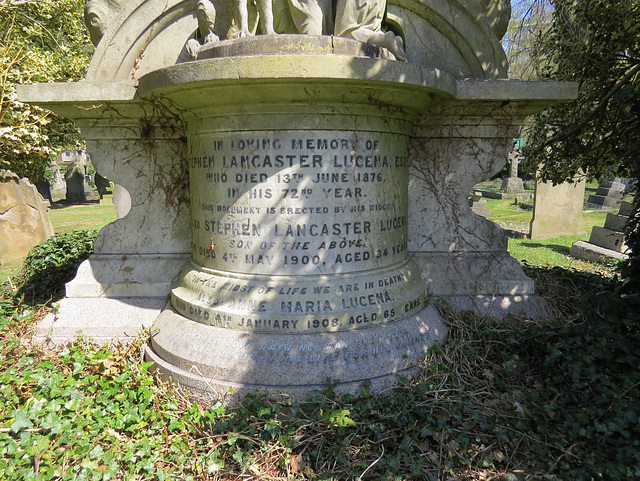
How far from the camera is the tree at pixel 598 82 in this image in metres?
3.99

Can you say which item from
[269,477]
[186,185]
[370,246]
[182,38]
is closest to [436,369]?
[370,246]

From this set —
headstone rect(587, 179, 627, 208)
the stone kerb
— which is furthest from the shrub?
headstone rect(587, 179, 627, 208)

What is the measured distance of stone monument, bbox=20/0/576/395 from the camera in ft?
9.27

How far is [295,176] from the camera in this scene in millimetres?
3000

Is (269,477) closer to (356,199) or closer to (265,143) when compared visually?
(356,199)

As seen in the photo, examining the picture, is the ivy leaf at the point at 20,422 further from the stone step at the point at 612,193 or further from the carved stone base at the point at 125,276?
the stone step at the point at 612,193

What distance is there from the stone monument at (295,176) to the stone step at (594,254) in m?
4.50

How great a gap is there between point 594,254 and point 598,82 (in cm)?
397

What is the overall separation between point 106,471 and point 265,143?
2.16m

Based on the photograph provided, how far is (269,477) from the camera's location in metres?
2.22

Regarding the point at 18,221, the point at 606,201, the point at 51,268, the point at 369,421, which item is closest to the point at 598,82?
the point at 369,421

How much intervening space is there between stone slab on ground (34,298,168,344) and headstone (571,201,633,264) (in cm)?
709

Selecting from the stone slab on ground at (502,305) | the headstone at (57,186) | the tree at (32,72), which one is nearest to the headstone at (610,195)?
the stone slab on ground at (502,305)

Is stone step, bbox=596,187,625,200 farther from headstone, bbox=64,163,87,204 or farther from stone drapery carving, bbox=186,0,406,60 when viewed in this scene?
headstone, bbox=64,163,87,204
